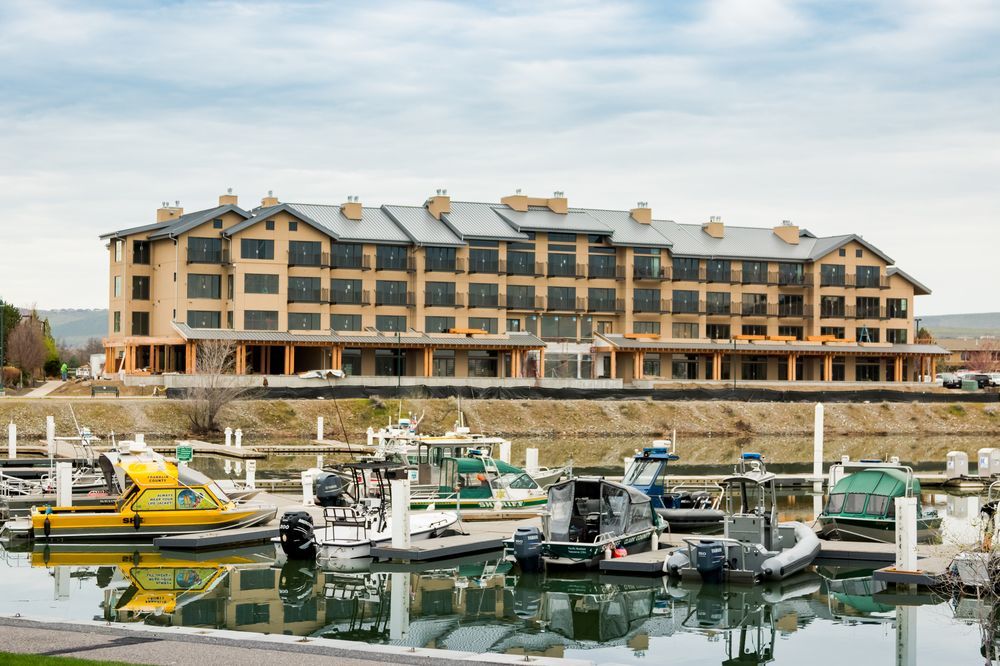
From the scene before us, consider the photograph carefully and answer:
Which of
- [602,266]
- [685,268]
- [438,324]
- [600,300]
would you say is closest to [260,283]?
[438,324]

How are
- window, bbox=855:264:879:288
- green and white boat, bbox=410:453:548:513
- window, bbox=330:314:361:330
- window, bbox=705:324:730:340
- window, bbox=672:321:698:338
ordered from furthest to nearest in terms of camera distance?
window, bbox=855:264:879:288 → window, bbox=705:324:730:340 → window, bbox=672:321:698:338 → window, bbox=330:314:361:330 → green and white boat, bbox=410:453:548:513

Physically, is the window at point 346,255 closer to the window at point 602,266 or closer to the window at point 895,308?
the window at point 602,266

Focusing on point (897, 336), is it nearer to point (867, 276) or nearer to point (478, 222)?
point (867, 276)

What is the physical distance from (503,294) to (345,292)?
1255cm

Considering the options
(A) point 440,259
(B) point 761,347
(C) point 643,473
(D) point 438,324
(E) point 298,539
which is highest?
(A) point 440,259

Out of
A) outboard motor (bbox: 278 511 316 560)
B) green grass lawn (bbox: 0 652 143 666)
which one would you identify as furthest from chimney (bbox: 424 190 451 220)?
green grass lawn (bbox: 0 652 143 666)

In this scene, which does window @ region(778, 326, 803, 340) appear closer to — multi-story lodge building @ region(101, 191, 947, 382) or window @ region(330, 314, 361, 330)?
multi-story lodge building @ region(101, 191, 947, 382)

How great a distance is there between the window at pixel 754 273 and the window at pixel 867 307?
28.6 feet

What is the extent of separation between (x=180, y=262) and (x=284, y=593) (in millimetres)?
65064

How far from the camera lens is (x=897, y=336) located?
367 feet

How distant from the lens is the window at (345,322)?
93438 mm

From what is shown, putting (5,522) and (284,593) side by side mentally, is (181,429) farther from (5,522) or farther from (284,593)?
(284,593)

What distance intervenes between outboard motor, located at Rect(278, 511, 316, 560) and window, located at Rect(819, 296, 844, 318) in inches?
3271

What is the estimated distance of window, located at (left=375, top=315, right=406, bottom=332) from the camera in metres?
95.1
